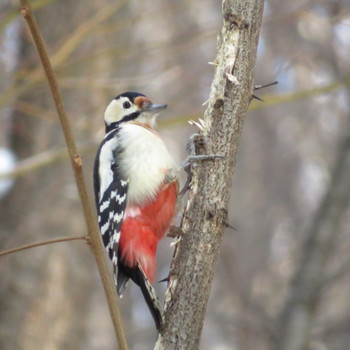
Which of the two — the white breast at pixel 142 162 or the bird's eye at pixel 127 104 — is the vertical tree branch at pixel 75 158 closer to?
the white breast at pixel 142 162

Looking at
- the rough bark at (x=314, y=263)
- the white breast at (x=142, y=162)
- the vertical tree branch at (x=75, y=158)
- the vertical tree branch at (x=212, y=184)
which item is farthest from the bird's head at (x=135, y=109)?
the rough bark at (x=314, y=263)

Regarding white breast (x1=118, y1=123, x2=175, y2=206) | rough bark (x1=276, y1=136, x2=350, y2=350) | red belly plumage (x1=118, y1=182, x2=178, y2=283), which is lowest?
red belly plumage (x1=118, y1=182, x2=178, y2=283)

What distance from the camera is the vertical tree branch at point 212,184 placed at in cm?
305

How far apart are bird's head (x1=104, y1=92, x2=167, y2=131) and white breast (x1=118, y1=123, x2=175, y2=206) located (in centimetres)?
18

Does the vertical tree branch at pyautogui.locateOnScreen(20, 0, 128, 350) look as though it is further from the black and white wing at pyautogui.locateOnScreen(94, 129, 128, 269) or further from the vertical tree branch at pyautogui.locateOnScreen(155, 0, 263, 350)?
the black and white wing at pyautogui.locateOnScreen(94, 129, 128, 269)

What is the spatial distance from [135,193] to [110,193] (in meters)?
0.13

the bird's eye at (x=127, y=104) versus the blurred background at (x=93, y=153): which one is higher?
the blurred background at (x=93, y=153)

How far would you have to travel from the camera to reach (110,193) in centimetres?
419

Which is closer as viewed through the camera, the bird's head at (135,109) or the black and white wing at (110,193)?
the black and white wing at (110,193)

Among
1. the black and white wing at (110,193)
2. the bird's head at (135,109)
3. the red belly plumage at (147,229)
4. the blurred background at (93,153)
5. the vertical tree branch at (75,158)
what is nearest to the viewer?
the vertical tree branch at (75,158)

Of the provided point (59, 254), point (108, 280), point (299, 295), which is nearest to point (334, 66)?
→ point (299, 295)

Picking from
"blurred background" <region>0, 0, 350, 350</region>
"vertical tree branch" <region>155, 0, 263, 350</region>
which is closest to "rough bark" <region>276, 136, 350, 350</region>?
"blurred background" <region>0, 0, 350, 350</region>

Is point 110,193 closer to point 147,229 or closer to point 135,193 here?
point 135,193

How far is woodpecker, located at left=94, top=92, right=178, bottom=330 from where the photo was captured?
148 inches
